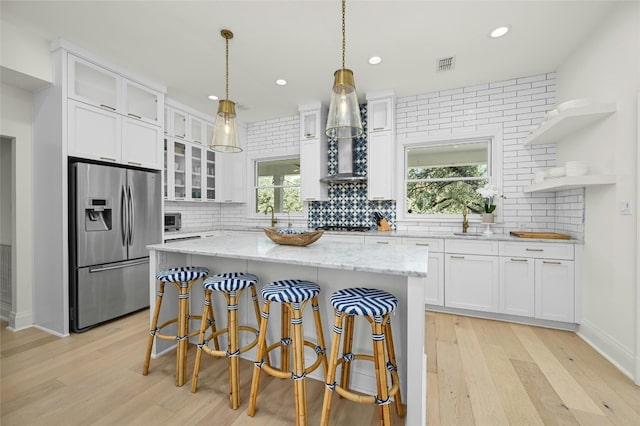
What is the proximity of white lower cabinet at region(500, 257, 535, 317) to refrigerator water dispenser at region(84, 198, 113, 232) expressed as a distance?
13.7 feet

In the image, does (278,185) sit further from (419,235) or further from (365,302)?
(365,302)

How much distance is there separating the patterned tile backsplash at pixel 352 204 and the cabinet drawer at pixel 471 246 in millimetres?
959

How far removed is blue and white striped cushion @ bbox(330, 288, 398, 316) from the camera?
1.42m

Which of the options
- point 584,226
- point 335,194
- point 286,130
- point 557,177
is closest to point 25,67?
point 286,130

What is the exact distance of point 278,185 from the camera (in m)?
5.17

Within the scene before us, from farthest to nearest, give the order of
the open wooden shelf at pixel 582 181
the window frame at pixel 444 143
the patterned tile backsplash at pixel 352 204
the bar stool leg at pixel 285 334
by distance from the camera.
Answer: the patterned tile backsplash at pixel 352 204
the window frame at pixel 444 143
the open wooden shelf at pixel 582 181
the bar stool leg at pixel 285 334

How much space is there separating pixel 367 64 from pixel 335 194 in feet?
6.35

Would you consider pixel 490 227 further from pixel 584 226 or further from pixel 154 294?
pixel 154 294

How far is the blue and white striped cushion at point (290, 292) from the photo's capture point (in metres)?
1.58

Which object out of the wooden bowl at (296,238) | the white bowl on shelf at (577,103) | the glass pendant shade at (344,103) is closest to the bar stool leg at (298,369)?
the wooden bowl at (296,238)

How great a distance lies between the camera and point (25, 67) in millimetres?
2582

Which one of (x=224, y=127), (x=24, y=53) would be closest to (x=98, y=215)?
(x=24, y=53)

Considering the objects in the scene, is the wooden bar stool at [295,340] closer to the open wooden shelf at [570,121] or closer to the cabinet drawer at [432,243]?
the cabinet drawer at [432,243]

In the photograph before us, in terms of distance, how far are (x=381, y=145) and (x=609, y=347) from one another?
297cm
